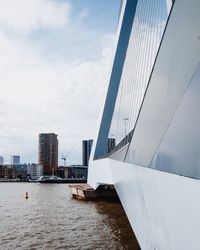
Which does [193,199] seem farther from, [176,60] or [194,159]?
[176,60]

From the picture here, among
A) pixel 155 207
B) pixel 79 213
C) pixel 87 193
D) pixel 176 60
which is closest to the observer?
pixel 176 60

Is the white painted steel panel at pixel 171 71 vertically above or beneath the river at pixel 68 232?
above

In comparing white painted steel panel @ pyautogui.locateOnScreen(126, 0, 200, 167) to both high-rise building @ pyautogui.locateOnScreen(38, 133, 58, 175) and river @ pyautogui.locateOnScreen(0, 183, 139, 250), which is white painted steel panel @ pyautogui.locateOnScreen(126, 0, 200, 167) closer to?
river @ pyautogui.locateOnScreen(0, 183, 139, 250)

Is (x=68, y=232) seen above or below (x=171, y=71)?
below

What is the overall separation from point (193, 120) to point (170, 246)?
1.48 metres

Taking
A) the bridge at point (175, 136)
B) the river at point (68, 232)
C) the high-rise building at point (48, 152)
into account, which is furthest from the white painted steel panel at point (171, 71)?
the high-rise building at point (48, 152)

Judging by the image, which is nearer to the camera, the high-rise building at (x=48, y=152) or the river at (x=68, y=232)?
the river at (x=68, y=232)

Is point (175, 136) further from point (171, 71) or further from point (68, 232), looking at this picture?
point (68, 232)

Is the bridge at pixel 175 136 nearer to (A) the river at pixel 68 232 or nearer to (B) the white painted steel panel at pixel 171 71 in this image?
(B) the white painted steel panel at pixel 171 71

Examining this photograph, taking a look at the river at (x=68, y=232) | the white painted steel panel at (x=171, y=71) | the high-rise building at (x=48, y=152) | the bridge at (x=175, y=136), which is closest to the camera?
the bridge at (x=175, y=136)

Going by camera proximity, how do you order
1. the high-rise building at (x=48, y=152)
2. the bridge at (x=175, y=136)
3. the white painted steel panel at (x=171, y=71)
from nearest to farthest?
the bridge at (x=175, y=136)
the white painted steel panel at (x=171, y=71)
the high-rise building at (x=48, y=152)

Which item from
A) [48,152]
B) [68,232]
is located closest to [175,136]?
[68,232]

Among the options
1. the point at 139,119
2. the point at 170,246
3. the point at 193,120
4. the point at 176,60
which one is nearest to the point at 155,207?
the point at 170,246

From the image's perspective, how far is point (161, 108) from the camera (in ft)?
16.9
